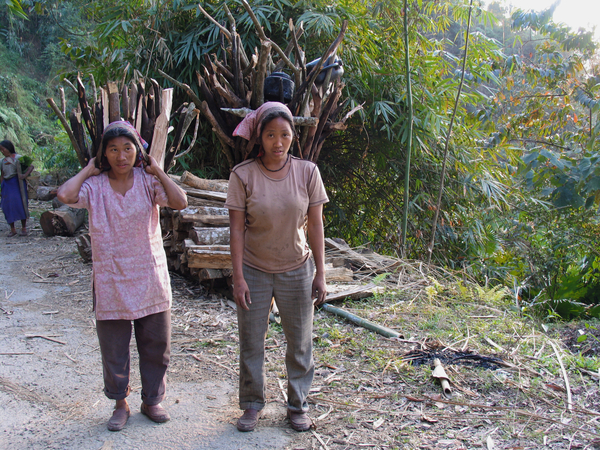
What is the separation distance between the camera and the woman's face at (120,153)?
206 cm

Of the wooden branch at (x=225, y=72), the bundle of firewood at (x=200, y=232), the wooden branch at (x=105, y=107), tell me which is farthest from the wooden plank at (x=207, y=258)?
the wooden branch at (x=105, y=107)

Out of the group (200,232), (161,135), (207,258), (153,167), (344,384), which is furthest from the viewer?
(200,232)

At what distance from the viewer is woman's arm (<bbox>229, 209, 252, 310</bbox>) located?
2.11 metres

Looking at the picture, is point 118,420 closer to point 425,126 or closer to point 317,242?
point 317,242

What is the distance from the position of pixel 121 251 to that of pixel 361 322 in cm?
211

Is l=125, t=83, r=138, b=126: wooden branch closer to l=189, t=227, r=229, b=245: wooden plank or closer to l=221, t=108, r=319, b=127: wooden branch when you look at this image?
l=221, t=108, r=319, b=127: wooden branch

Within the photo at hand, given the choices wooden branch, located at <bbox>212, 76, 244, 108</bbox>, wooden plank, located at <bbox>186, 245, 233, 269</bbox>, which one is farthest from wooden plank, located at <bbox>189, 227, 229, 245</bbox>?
wooden branch, located at <bbox>212, 76, 244, 108</bbox>

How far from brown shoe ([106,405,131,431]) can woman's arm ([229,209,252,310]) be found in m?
0.80

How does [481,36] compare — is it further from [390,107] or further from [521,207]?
[521,207]

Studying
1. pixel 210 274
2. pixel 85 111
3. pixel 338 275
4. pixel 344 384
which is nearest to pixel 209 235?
pixel 210 274

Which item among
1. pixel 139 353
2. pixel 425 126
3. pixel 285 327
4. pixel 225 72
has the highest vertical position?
pixel 225 72

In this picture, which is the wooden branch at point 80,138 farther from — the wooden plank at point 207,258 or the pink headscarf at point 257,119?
the wooden plank at point 207,258

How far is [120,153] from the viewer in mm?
2070

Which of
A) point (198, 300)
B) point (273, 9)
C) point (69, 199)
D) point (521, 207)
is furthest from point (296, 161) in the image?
point (521, 207)
